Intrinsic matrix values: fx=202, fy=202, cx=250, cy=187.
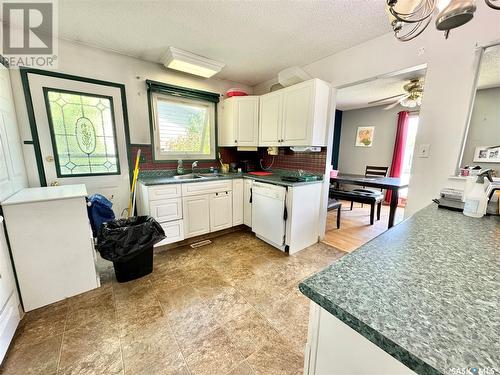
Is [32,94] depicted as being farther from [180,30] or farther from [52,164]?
[180,30]

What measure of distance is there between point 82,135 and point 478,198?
11.4ft

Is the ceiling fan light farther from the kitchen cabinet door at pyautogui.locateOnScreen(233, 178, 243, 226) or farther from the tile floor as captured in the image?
the kitchen cabinet door at pyautogui.locateOnScreen(233, 178, 243, 226)

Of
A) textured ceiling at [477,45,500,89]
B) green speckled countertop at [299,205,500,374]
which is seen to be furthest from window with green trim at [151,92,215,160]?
textured ceiling at [477,45,500,89]

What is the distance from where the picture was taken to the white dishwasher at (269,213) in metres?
2.45

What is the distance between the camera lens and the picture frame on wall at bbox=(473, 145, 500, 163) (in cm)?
142

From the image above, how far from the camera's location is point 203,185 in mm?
2625

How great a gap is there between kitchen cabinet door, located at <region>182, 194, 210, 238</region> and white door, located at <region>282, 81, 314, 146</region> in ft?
4.39

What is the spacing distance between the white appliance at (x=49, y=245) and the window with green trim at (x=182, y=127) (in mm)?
1333

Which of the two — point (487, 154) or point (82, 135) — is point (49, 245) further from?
point (487, 154)

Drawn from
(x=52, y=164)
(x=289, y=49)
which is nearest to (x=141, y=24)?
(x=289, y=49)

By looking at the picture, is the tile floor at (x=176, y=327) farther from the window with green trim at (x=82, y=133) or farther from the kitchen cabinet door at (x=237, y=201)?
the window with green trim at (x=82, y=133)

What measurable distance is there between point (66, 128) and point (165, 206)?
1.34 m

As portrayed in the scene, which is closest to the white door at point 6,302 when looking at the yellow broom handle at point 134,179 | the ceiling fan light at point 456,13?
the yellow broom handle at point 134,179

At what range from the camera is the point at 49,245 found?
1581 mm
